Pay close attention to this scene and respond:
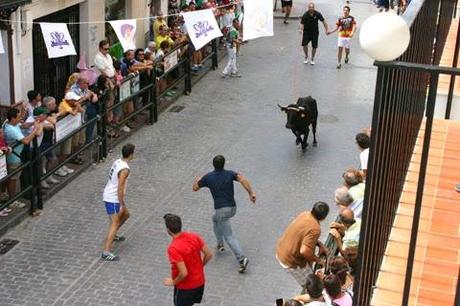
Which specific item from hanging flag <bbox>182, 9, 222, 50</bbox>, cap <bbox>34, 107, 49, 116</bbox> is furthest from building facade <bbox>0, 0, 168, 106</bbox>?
hanging flag <bbox>182, 9, 222, 50</bbox>

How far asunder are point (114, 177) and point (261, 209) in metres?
3.07

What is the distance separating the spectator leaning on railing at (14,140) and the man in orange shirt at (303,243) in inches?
181

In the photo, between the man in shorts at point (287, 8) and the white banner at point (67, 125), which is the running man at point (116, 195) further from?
the man in shorts at point (287, 8)

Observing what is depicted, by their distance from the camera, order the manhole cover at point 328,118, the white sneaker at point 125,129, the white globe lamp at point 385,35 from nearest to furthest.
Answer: the white globe lamp at point 385,35
the white sneaker at point 125,129
the manhole cover at point 328,118

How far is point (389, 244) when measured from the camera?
5.20 metres

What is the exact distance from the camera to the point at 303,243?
9500mm

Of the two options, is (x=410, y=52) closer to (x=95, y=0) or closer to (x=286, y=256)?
(x=286, y=256)

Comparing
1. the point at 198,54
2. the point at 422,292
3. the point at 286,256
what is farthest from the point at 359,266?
the point at 198,54

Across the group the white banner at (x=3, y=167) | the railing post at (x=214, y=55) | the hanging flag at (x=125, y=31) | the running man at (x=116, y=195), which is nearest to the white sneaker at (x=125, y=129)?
the hanging flag at (x=125, y=31)

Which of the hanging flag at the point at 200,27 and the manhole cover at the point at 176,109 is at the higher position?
the hanging flag at the point at 200,27

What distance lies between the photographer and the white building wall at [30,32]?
15.3 m

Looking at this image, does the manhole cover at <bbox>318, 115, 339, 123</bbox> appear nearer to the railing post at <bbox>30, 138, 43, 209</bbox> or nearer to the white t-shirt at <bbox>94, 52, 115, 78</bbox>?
the white t-shirt at <bbox>94, 52, 115, 78</bbox>

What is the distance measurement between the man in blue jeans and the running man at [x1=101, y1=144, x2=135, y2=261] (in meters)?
0.96

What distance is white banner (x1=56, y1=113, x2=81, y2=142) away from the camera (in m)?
13.5
